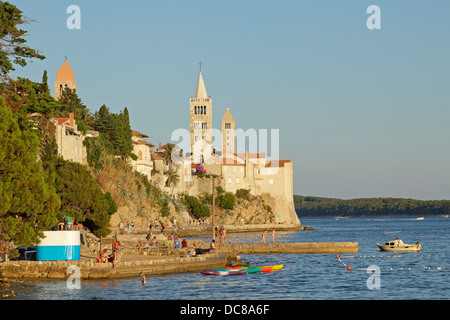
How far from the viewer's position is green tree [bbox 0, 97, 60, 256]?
109 ft

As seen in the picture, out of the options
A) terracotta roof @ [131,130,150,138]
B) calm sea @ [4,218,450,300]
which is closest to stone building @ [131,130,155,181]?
terracotta roof @ [131,130,150,138]

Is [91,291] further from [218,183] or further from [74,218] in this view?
[218,183]

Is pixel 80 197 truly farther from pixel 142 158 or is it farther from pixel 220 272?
pixel 142 158

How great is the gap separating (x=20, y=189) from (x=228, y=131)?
135744 mm

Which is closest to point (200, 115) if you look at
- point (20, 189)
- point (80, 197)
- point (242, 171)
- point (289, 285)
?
point (242, 171)

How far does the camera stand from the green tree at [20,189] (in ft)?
109

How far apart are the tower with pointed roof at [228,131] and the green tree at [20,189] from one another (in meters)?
130

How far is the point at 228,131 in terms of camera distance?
555ft

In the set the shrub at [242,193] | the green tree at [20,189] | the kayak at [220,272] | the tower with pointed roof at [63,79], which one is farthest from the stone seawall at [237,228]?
the green tree at [20,189]

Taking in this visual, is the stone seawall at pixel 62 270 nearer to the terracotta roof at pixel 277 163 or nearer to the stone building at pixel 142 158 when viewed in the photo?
the stone building at pixel 142 158

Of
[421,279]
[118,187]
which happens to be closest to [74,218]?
[421,279]

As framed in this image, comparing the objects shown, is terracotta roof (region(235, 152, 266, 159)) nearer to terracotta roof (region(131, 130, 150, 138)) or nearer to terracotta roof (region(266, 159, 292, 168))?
terracotta roof (region(266, 159, 292, 168))

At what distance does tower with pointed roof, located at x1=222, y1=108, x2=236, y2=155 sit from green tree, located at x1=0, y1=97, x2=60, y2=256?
13025cm
